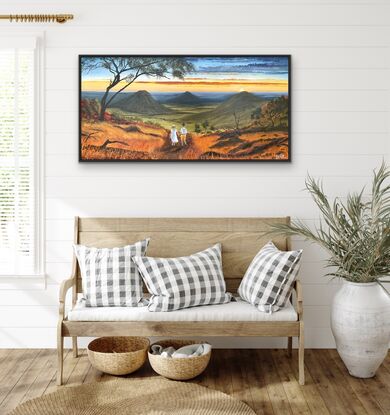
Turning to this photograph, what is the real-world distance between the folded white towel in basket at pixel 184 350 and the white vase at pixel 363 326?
816 millimetres

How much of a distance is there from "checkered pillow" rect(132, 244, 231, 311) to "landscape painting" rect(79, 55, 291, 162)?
2.59 feet

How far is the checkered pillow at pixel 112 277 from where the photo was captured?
142 inches

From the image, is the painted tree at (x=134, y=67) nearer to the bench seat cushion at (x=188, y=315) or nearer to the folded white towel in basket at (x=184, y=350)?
the bench seat cushion at (x=188, y=315)

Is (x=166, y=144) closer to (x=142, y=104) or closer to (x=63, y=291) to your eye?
(x=142, y=104)

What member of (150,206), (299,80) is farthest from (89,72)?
(299,80)

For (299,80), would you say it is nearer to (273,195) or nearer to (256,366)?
(273,195)

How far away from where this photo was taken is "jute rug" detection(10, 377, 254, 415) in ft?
9.97

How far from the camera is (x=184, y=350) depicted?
3.65 meters

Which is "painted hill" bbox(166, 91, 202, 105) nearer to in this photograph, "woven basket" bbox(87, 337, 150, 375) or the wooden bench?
the wooden bench

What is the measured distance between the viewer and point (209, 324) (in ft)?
11.3

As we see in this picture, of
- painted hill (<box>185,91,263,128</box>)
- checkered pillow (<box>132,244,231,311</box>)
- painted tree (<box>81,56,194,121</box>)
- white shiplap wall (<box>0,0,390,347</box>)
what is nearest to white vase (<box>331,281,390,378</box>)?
white shiplap wall (<box>0,0,390,347</box>)

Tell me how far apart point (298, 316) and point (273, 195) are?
37.7 inches

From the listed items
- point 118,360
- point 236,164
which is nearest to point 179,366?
point 118,360

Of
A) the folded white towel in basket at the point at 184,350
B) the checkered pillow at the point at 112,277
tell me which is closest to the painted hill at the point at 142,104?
the checkered pillow at the point at 112,277
